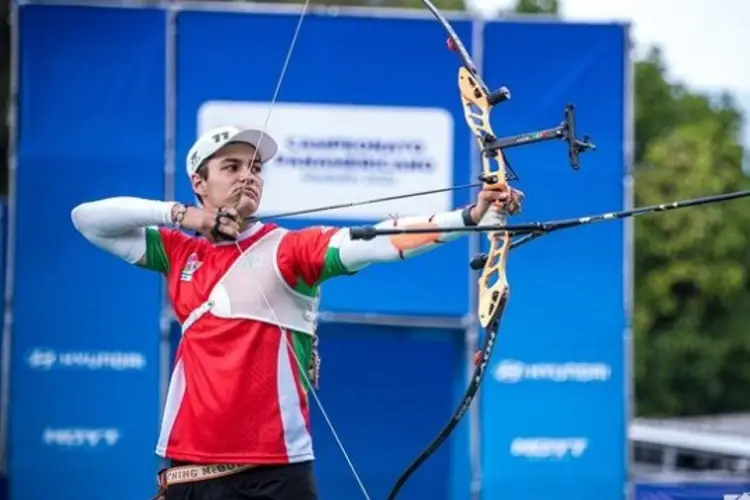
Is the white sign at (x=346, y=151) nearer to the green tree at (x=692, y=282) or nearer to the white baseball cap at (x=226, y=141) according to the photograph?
the white baseball cap at (x=226, y=141)

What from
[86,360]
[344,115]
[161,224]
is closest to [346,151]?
[344,115]

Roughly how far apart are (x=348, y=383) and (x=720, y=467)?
5577 millimetres

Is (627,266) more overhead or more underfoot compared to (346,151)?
more underfoot

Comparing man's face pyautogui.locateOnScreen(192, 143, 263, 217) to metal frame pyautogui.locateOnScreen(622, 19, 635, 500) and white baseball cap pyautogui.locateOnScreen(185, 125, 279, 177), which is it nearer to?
white baseball cap pyautogui.locateOnScreen(185, 125, 279, 177)

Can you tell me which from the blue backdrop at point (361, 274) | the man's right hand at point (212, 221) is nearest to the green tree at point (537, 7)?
the blue backdrop at point (361, 274)

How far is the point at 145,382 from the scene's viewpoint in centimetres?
802

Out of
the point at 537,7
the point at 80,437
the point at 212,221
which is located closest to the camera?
the point at 212,221

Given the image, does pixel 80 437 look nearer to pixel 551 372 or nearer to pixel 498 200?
pixel 551 372

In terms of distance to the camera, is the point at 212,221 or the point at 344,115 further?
the point at 344,115

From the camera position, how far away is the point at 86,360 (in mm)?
8008

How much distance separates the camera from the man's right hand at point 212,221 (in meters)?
4.01

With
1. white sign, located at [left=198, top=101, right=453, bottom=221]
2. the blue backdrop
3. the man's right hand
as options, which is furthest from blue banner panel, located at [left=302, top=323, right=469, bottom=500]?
the man's right hand

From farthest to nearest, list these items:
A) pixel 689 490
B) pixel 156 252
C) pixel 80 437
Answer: pixel 80 437 < pixel 689 490 < pixel 156 252

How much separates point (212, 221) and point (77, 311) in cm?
416
